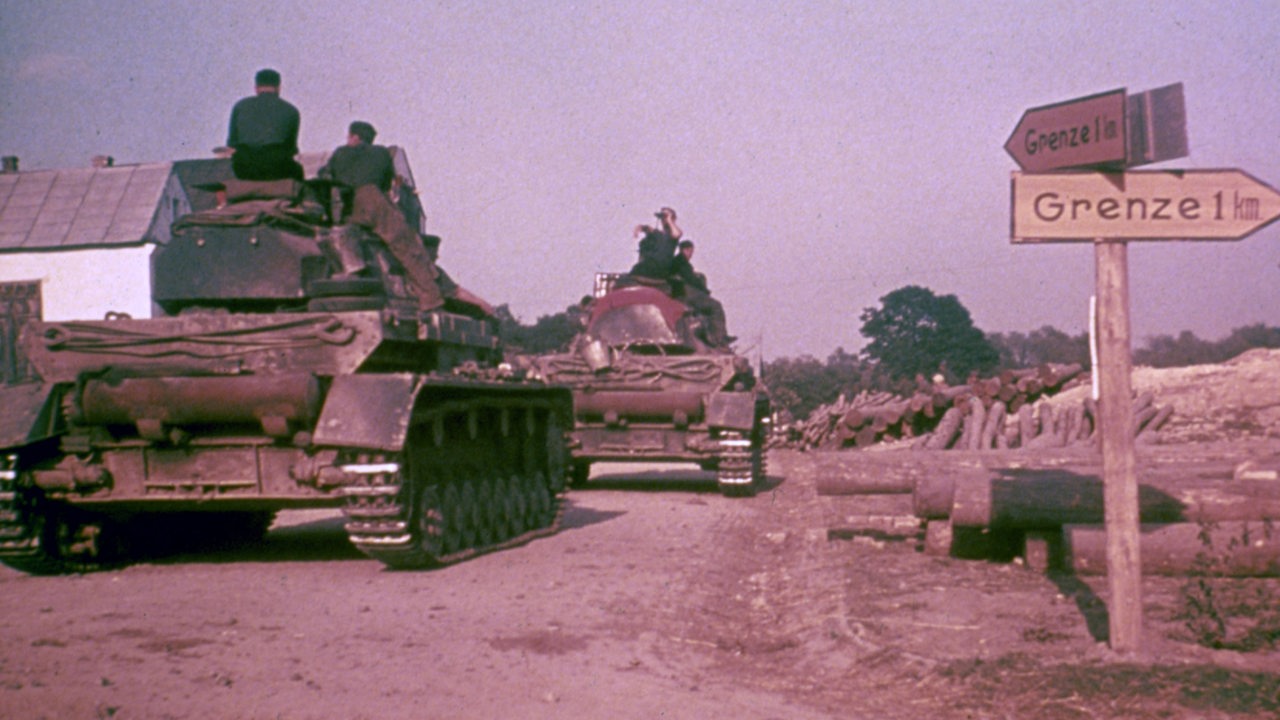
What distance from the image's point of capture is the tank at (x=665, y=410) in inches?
698

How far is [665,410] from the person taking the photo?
18.2 metres

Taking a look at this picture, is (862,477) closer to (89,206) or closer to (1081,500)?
(1081,500)

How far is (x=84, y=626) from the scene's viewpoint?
7.33m

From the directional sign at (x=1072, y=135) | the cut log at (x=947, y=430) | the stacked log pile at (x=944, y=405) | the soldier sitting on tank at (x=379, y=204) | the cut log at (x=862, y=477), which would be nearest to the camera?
the directional sign at (x=1072, y=135)

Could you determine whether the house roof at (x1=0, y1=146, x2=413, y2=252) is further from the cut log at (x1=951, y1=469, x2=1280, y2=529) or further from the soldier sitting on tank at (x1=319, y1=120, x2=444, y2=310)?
the cut log at (x1=951, y1=469, x2=1280, y2=529)

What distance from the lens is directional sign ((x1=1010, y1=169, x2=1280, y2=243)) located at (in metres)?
6.12

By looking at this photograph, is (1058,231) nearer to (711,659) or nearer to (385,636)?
(711,659)

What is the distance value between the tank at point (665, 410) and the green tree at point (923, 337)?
3101 cm

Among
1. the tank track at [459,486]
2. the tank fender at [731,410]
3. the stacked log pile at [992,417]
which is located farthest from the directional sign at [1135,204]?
the stacked log pile at [992,417]

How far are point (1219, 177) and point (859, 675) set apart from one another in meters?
2.77

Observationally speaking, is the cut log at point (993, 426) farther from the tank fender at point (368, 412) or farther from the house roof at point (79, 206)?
the house roof at point (79, 206)

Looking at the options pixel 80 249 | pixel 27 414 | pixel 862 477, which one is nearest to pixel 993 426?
pixel 862 477

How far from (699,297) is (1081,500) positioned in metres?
13.0

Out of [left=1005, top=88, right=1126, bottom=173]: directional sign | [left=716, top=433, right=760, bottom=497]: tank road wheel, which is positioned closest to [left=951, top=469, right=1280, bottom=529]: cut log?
[left=1005, top=88, right=1126, bottom=173]: directional sign
